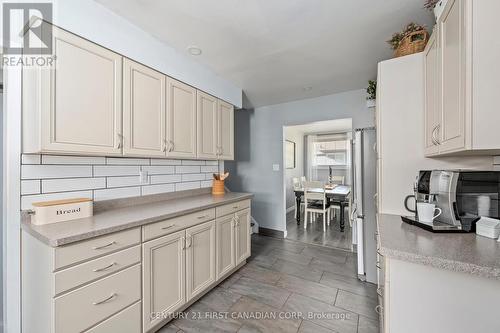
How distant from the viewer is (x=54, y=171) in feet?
4.80

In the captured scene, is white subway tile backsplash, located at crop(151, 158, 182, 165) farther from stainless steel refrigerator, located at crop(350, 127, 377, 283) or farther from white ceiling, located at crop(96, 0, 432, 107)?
stainless steel refrigerator, located at crop(350, 127, 377, 283)

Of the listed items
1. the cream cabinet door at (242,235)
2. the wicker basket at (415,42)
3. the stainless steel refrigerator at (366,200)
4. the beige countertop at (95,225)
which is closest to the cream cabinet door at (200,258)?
the beige countertop at (95,225)

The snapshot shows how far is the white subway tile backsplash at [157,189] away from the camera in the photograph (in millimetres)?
2063

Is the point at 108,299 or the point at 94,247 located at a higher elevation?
the point at 94,247

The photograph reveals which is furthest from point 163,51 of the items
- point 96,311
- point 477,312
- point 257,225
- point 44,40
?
point 257,225

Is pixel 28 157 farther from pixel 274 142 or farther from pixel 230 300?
pixel 274 142

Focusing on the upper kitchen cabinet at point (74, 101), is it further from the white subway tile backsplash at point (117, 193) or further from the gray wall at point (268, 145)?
the gray wall at point (268, 145)

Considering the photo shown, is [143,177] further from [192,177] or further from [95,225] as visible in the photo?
[95,225]

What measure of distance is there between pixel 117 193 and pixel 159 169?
0.48m

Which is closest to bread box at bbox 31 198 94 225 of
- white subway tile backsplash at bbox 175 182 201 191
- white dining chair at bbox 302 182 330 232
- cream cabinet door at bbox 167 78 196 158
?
cream cabinet door at bbox 167 78 196 158

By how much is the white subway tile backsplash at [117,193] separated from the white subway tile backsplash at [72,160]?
0.25 metres

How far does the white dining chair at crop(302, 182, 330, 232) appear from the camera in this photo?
394 centimetres

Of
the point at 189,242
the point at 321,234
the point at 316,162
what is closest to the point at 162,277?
the point at 189,242

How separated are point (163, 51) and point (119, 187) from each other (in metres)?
1.33
